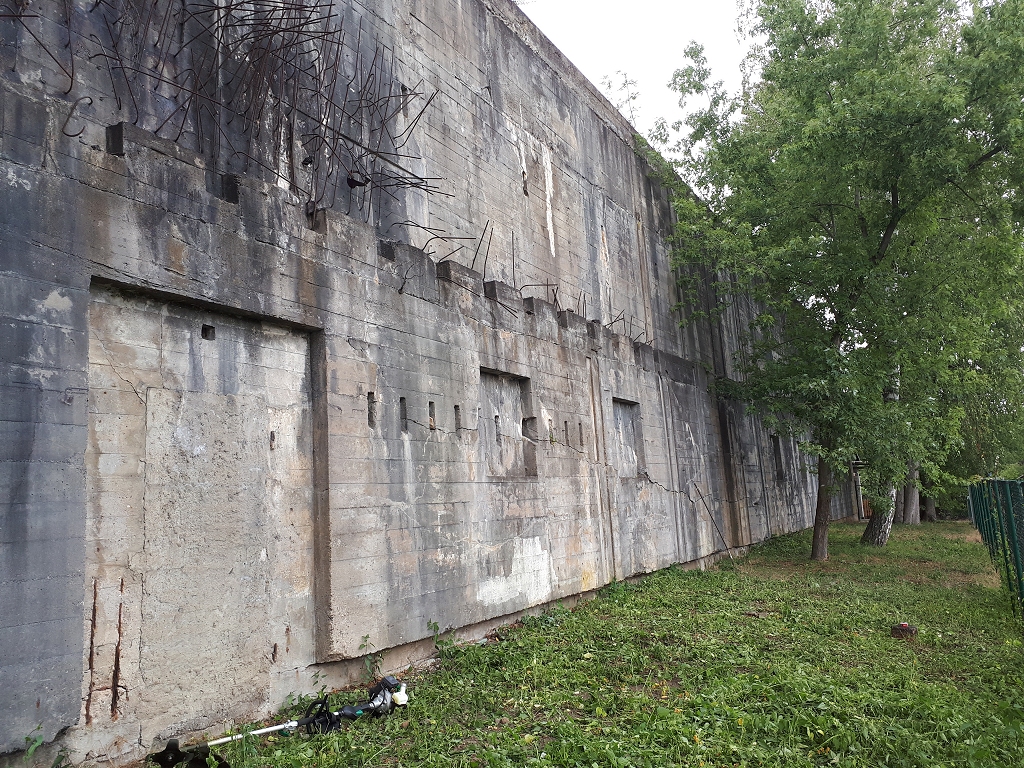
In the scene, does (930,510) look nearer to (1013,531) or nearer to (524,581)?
(1013,531)

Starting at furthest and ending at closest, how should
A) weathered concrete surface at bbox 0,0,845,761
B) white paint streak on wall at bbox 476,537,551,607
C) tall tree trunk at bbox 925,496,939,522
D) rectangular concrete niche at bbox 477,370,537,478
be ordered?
tall tree trunk at bbox 925,496,939,522 < rectangular concrete niche at bbox 477,370,537,478 < white paint streak on wall at bbox 476,537,551,607 < weathered concrete surface at bbox 0,0,845,761

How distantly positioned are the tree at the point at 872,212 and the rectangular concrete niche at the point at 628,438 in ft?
10.1

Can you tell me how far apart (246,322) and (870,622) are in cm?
731

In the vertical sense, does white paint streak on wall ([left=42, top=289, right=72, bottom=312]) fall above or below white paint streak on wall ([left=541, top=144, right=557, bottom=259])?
below

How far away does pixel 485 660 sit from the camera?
6.60 m

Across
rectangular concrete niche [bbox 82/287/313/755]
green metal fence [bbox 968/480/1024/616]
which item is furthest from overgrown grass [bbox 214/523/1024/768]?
rectangular concrete niche [bbox 82/287/313/755]

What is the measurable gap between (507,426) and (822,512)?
332 inches

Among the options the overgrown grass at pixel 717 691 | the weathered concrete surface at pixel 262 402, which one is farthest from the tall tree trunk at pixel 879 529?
the weathered concrete surface at pixel 262 402

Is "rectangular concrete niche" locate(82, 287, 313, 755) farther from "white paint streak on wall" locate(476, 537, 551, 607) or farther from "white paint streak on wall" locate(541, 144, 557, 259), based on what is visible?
"white paint streak on wall" locate(541, 144, 557, 259)

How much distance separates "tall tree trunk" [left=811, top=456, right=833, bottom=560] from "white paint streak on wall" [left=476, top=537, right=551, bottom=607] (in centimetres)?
734

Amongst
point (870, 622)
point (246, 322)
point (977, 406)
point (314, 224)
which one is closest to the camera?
point (246, 322)

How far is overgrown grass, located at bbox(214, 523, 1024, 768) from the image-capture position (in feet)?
14.6

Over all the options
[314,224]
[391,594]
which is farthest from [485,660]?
[314,224]

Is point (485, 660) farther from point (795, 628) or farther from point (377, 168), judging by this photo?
point (377, 168)
